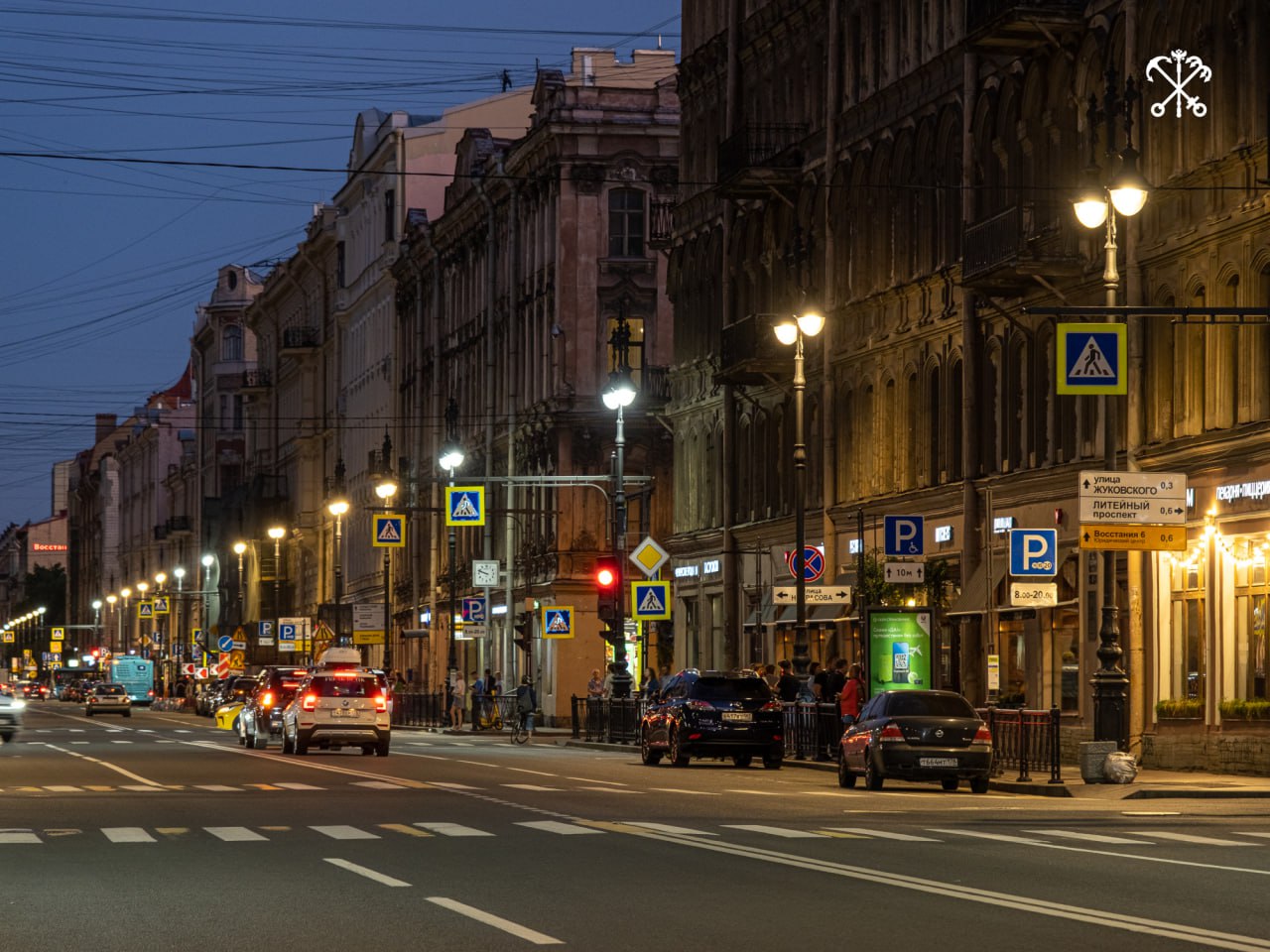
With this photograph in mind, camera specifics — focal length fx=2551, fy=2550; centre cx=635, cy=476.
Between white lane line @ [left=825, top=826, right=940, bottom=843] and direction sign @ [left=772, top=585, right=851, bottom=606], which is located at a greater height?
direction sign @ [left=772, top=585, right=851, bottom=606]

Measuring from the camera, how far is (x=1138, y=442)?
38219 millimetres

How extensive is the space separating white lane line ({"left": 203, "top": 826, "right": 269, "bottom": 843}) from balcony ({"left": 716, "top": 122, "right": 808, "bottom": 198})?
1323 inches

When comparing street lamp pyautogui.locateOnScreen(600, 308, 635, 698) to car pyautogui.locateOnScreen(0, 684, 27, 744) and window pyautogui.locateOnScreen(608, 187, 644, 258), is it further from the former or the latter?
window pyautogui.locateOnScreen(608, 187, 644, 258)

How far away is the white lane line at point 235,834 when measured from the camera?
21219mm

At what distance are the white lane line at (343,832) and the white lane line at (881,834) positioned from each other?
405 cm

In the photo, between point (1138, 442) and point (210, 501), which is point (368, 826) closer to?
point (1138, 442)

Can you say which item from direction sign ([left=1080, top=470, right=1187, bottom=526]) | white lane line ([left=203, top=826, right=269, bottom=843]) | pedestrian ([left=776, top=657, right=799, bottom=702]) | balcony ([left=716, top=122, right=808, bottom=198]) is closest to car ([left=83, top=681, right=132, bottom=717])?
balcony ([left=716, top=122, right=808, bottom=198])

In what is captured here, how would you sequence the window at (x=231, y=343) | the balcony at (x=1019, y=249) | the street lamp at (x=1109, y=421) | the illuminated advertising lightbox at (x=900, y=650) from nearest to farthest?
the street lamp at (x=1109, y=421), the illuminated advertising lightbox at (x=900, y=650), the balcony at (x=1019, y=249), the window at (x=231, y=343)

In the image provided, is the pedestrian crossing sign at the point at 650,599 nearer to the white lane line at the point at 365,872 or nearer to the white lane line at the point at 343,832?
the white lane line at the point at 343,832

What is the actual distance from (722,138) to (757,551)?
36.5ft

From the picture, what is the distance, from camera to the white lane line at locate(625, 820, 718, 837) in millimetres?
21516

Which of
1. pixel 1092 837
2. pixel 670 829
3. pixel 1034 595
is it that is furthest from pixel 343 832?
pixel 1034 595

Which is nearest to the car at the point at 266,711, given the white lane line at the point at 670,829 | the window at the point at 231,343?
the white lane line at the point at 670,829

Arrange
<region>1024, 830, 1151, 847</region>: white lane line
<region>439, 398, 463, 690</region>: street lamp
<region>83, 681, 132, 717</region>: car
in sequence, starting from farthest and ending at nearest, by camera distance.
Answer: <region>83, 681, 132, 717</region>: car → <region>439, 398, 463, 690</region>: street lamp → <region>1024, 830, 1151, 847</region>: white lane line
